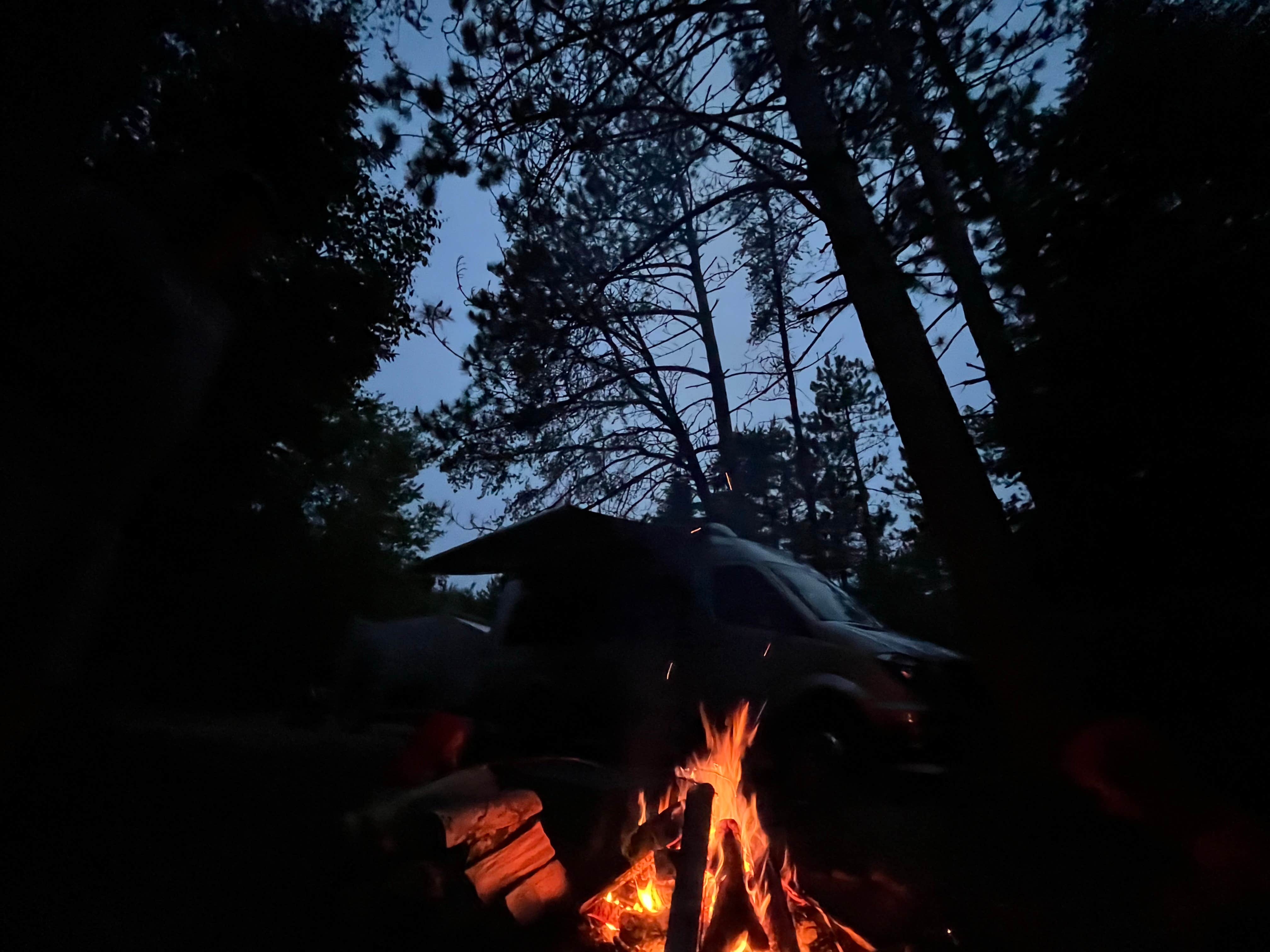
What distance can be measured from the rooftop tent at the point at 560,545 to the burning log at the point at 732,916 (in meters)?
5.20

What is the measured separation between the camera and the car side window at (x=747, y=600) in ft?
23.2

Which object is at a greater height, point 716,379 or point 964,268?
point 716,379

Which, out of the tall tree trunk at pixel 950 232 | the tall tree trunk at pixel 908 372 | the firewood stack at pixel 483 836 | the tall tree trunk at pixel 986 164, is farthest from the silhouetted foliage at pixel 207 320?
the tall tree trunk at pixel 986 164

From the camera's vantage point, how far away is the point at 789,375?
8.47m

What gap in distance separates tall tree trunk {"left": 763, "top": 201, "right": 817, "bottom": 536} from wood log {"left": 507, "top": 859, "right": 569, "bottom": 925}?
531 centimetres

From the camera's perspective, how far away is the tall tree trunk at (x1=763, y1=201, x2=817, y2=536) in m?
9.91

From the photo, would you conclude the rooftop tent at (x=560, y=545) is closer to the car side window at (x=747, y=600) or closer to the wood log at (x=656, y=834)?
the car side window at (x=747, y=600)

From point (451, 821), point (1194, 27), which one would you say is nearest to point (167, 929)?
point (451, 821)

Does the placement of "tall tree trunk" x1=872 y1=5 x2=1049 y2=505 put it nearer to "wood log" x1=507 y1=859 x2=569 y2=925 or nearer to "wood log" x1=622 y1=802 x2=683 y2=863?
"wood log" x1=622 y1=802 x2=683 y2=863

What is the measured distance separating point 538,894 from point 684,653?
4222 mm

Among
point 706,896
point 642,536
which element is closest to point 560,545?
point 642,536

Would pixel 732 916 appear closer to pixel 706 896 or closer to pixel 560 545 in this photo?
pixel 706 896

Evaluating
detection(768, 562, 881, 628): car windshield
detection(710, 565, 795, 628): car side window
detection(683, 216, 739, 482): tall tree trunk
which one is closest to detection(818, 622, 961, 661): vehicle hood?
detection(768, 562, 881, 628): car windshield

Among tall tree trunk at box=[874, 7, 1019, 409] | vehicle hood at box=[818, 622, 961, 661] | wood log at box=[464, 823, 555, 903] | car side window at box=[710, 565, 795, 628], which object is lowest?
wood log at box=[464, 823, 555, 903]
